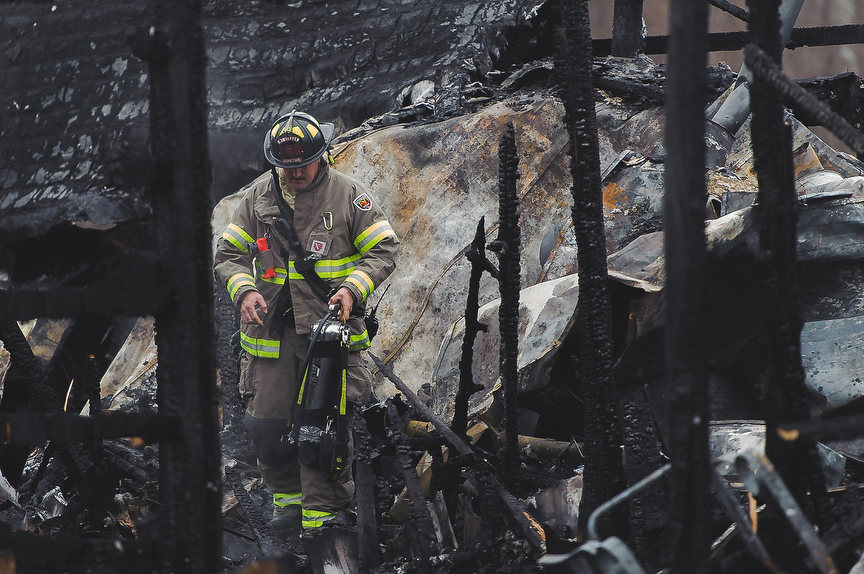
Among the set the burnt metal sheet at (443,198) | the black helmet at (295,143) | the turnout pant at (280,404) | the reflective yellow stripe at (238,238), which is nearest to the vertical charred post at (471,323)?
the turnout pant at (280,404)

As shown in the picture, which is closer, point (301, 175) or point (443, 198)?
point (301, 175)

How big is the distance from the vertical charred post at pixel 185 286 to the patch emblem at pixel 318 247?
260cm

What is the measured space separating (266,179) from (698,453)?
341 cm

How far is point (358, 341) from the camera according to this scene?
4434mm

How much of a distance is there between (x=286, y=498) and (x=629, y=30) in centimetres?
572

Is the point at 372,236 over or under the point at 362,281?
over

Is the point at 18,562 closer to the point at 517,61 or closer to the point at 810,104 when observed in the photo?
the point at 810,104

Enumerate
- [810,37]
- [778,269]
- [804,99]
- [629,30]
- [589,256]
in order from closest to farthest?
[804,99], [778,269], [589,256], [810,37], [629,30]

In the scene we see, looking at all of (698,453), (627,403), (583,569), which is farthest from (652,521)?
(698,453)

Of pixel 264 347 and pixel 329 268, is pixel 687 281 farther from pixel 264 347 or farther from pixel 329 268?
pixel 264 347

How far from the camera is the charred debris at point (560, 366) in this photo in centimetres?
165

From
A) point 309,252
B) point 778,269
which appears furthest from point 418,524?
point 778,269

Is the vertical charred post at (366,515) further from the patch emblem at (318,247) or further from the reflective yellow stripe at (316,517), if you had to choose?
the patch emblem at (318,247)

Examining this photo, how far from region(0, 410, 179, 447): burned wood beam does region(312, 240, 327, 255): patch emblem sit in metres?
2.70
